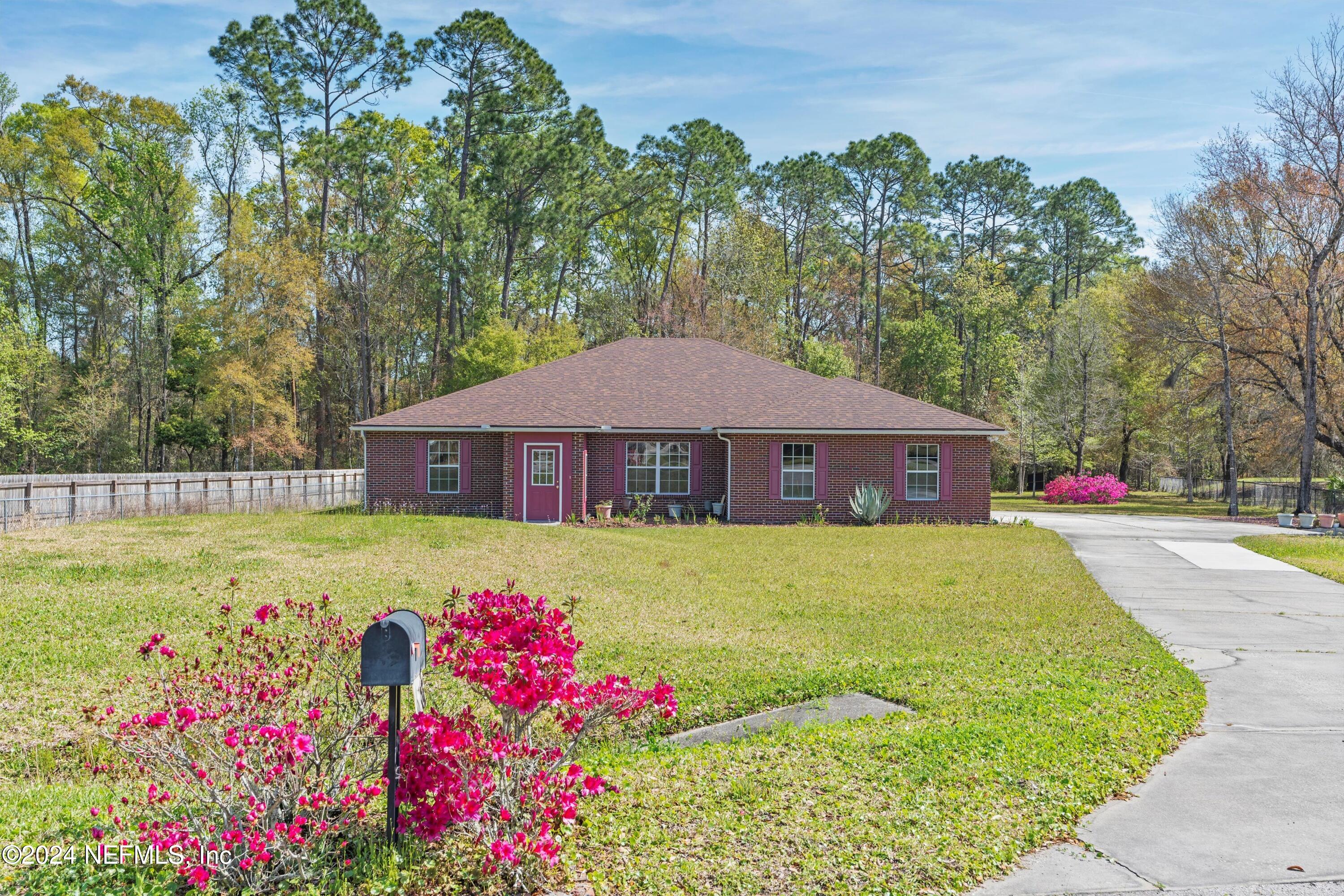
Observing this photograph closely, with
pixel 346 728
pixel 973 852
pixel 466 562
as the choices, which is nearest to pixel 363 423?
pixel 466 562

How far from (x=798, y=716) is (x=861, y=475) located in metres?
16.9

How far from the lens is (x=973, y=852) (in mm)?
4133

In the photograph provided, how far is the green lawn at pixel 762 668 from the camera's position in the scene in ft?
13.9

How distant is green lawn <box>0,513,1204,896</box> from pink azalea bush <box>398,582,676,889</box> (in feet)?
1.27

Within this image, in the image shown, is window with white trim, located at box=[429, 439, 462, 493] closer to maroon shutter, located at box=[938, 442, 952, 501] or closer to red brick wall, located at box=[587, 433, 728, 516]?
red brick wall, located at box=[587, 433, 728, 516]

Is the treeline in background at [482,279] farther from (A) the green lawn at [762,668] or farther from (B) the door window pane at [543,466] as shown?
(A) the green lawn at [762,668]

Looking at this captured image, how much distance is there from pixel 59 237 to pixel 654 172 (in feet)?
85.1

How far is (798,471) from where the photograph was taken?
22.9 m

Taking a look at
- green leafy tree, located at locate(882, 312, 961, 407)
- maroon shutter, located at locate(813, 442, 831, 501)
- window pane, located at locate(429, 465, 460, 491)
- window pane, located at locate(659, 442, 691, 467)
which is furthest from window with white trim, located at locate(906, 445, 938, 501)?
green leafy tree, located at locate(882, 312, 961, 407)

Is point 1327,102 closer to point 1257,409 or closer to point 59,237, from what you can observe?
point 1257,409

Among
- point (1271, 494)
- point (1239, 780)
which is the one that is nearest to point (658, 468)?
point (1239, 780)

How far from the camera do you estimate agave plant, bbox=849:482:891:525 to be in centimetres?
2202

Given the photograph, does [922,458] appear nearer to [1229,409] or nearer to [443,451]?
[443,451]

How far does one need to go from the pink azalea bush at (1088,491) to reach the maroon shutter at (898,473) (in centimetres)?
1493
